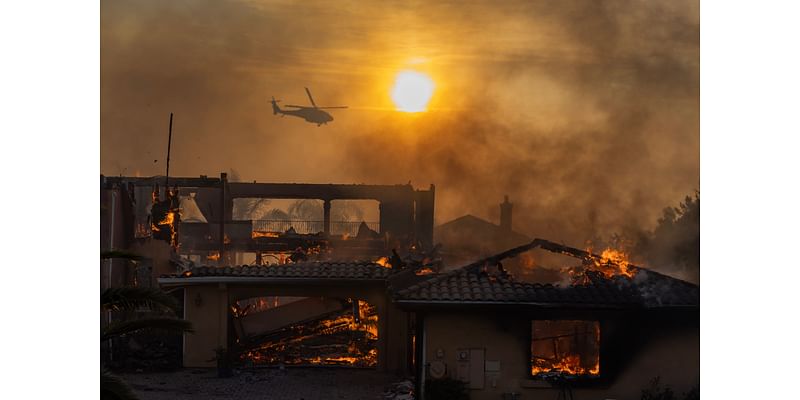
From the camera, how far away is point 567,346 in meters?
14.9

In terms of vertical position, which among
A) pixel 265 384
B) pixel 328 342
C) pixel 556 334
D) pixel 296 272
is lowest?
pixel 265 384

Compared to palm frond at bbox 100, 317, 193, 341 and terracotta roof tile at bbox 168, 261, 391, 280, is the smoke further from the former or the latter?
palm frond at bbox 100, 317, 193, 341

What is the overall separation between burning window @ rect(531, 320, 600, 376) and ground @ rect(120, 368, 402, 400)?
10.2 feet

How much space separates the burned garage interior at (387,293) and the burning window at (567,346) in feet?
0.07

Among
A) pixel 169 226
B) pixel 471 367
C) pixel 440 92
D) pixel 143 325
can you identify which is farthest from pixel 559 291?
pixel 169 226

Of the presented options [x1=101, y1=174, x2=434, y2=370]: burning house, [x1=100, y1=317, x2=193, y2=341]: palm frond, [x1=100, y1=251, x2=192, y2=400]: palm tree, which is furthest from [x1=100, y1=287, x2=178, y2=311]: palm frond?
[x1=101, y1=174, x2=434, y2=370]: burning house

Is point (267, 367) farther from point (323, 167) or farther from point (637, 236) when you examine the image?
point (637, 236)

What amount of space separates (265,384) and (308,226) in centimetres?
460

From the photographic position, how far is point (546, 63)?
1719cm

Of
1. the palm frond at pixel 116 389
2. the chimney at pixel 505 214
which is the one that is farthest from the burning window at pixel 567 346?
the palm frond at pixel 116 389

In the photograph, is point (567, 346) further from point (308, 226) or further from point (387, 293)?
point (308, 226)

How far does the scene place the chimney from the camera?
59.5ft
